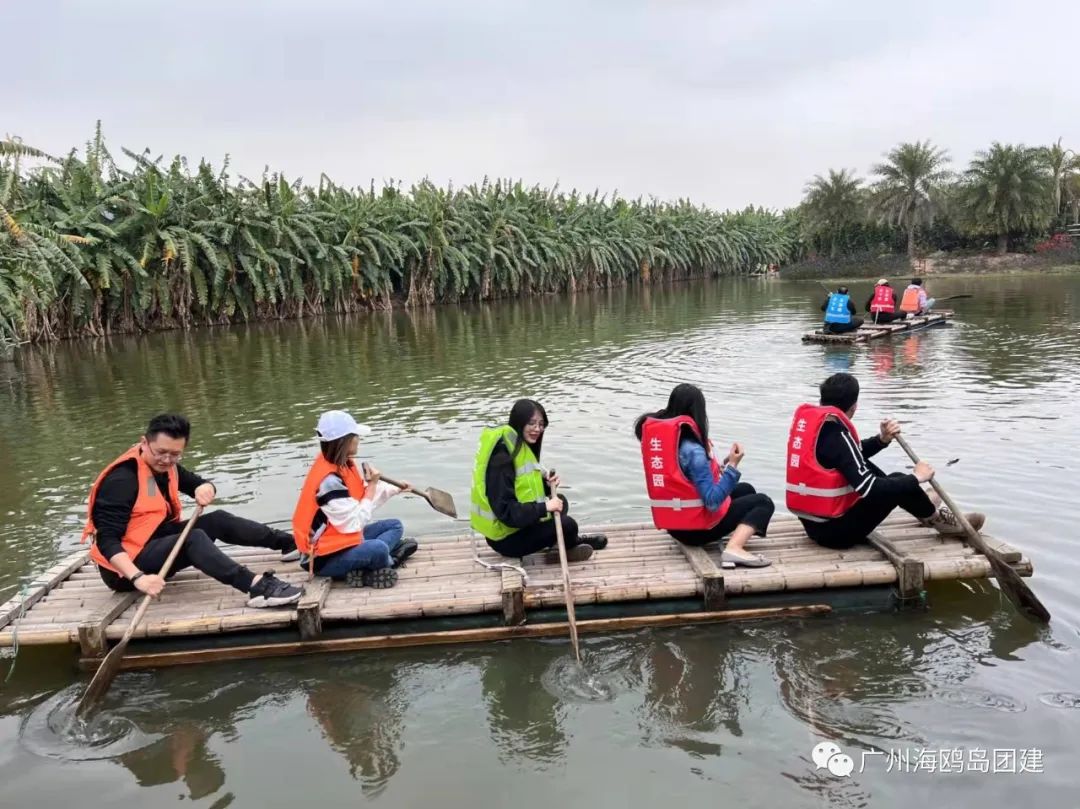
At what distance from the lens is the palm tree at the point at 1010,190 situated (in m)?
47.2

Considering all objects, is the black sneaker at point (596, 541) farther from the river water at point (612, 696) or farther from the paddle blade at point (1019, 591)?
the paddle blade at point (1019, 591)

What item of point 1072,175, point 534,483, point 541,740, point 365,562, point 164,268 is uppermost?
point 1072,175

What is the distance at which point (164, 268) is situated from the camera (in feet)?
81.5

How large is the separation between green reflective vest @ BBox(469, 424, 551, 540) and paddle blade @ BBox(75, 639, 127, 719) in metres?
2.33

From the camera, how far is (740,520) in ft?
19.4

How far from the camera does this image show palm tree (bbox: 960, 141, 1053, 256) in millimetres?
47219

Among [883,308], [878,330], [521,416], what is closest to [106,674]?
[521,416]

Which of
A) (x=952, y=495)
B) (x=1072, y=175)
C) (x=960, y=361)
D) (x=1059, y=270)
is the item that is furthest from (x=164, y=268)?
(x=1072, y=175)

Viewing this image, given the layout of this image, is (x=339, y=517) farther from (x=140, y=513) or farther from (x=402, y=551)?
(x=140, y=513)

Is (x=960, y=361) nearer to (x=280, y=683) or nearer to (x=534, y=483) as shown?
(x=534, y=483)

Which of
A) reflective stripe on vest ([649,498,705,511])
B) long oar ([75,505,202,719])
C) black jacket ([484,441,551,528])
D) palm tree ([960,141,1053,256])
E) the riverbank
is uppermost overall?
palm tree ([960,141,1053,256])

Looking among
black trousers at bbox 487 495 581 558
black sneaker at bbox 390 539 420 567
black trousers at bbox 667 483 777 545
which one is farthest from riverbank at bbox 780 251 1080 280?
black sneaker at bbox 390 539 420 567

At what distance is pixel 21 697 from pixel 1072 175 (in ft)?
192

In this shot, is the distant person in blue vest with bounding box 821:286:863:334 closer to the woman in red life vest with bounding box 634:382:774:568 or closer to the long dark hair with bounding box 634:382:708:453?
the woman in red life vest with bounding box 634:382:774:568
